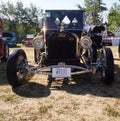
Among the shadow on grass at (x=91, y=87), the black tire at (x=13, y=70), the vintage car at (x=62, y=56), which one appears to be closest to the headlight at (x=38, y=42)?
the vintage car at (x=62, y=56)

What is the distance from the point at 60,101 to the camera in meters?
6.40

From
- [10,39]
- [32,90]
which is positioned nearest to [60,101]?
[32,90]

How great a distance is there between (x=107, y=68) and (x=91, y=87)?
2.12 feet

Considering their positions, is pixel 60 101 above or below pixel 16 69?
below

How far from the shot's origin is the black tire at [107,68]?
7.54m

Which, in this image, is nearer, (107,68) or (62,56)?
(107,68)

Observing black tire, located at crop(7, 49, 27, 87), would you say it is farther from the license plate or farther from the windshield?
the windshield

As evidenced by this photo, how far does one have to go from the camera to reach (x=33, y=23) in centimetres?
7012

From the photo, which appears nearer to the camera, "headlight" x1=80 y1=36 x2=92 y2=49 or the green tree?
"headlight" x1=80 y1=36 x2=92 y2=49

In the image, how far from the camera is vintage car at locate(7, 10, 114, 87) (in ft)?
25.0

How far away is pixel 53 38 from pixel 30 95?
82.0 inches

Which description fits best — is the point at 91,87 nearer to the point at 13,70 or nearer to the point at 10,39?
the point at 13,70

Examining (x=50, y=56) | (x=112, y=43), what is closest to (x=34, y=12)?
(x=112, y=43)

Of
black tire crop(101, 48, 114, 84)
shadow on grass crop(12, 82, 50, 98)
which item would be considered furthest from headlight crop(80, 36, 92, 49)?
shadow on grass crop(12, 82, 50, 98)
